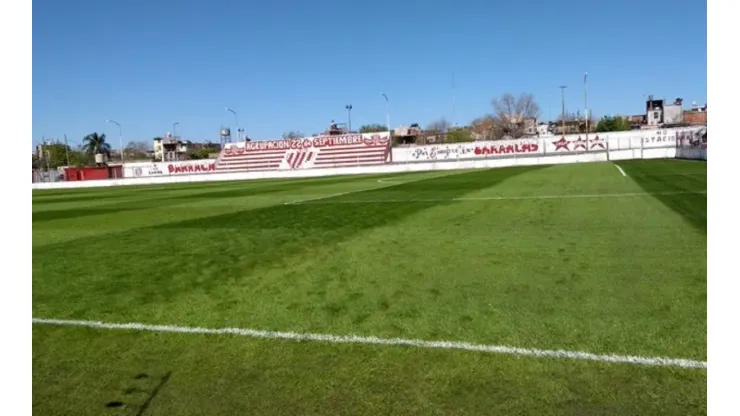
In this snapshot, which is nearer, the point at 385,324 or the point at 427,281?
the point at 385,324

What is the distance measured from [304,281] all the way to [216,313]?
1406 mm

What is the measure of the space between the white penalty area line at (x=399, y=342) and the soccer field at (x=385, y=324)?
2cm

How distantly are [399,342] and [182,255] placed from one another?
566 cm

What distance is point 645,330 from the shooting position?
4.19 m

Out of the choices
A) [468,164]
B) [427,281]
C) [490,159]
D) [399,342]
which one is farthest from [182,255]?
[490,159]

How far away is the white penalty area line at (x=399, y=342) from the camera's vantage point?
11.8ft

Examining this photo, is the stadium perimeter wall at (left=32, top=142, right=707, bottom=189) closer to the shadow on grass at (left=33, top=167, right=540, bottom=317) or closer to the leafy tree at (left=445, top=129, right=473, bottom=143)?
the shadow on grass at (left=33, top=167, right=540, bottom=317)

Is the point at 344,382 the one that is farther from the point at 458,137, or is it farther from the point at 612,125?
the point at 612,125

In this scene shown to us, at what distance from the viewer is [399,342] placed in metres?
Answer: 4.19

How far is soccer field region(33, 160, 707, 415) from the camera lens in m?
3.33

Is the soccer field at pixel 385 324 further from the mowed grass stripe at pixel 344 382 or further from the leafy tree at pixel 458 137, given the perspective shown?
the leafy tree at pixel 458 137
